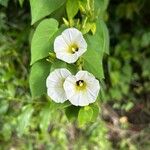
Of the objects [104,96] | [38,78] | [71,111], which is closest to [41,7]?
[38,78]

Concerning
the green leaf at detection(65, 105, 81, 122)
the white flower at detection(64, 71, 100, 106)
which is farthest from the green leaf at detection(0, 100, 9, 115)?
the white flower at detection(64, 71, 100, 106)

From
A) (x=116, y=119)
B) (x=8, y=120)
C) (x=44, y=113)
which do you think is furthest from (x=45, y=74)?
(x=116, y=119)

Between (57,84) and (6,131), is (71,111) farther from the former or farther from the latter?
(6,131)

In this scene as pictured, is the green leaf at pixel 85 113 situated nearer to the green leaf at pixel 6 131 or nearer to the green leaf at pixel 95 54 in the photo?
the green leaf at pixel 95 54

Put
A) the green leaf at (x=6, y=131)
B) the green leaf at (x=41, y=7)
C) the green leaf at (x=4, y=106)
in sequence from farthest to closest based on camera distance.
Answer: the green leaf at (x=6, y=131) → the green leaf at (x=4, y=106) → the green leaf at (x=41, y=7)

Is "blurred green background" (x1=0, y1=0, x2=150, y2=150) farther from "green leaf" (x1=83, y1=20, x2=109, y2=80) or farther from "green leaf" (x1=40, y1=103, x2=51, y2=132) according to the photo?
"green leaf" (x1=83, y1=20, x2=109, y2=80)

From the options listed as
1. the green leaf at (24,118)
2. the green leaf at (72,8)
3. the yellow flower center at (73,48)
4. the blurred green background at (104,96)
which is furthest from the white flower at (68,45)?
the green leaf at (24,118)

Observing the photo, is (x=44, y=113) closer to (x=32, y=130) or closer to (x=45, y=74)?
(x=32, y=130)
